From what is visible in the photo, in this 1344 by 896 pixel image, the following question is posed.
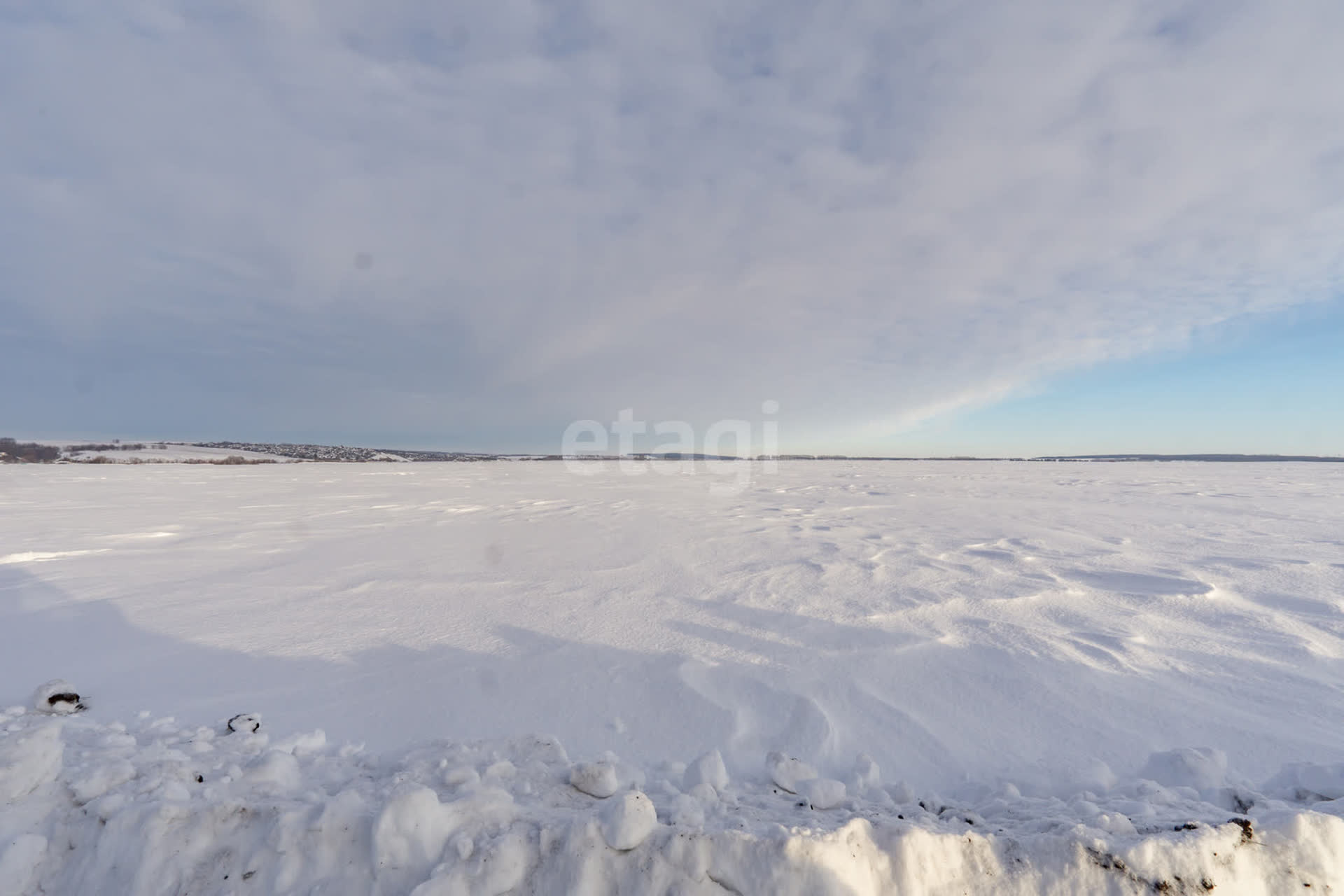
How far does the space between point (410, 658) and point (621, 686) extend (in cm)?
121

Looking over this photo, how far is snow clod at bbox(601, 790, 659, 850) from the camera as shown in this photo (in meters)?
1.35

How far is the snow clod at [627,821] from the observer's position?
53.2 inches

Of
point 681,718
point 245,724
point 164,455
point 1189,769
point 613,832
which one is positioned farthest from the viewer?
point 164,455

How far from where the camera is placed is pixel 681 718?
7.52 feet

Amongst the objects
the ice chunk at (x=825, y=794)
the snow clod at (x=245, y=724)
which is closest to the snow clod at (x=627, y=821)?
the ice chunk at (x=825, y=794)

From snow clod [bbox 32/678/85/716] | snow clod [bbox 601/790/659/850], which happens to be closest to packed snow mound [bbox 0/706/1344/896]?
snow clod [bbox 601/790/659/850]

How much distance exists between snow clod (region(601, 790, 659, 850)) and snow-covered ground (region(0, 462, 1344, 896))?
0.4 inches

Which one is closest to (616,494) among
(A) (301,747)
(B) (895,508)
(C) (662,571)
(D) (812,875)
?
(B) (895,508)

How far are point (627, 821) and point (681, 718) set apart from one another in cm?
96

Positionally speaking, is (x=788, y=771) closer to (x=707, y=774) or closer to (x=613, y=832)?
(x=707, y=774)

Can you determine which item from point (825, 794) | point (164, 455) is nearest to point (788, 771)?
point (825, 794)

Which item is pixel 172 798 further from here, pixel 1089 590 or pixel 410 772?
pixel 1089 590

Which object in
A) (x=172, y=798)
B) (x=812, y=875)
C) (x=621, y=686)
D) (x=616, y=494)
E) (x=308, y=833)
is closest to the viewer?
(x=812, y=875)

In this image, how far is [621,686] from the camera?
8.41ft
